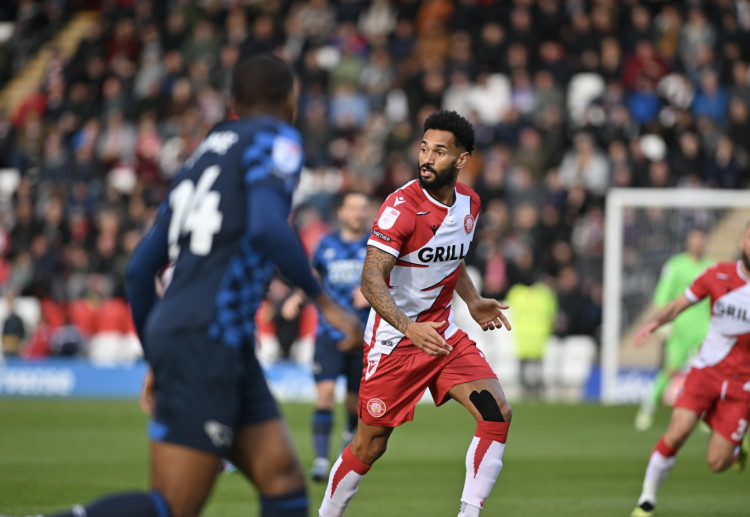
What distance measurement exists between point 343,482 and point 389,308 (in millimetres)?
1167

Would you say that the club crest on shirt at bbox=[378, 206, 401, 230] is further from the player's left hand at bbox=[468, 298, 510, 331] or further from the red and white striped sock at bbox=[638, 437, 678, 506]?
the red and white striped sock at bbox=[638, 437, 678, 506]

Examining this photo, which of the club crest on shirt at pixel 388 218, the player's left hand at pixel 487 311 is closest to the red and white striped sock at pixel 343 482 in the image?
the player's left hand at pixel 487 311

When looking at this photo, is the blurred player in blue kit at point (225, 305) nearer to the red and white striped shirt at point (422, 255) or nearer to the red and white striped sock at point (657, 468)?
the red and white striped shirt at point (422, 255)

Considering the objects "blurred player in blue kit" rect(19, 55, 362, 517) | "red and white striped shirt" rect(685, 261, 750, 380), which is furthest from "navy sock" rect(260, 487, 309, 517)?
"red and white striped shirt" rect(685, 261, 750, 380)

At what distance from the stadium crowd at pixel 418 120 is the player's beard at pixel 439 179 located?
14029mm

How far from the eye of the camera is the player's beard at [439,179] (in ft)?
23.3

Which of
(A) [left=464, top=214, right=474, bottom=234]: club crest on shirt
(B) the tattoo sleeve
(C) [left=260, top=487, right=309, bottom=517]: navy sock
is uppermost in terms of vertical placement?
(A) [left=464, top=214, right=474, bottom=234]: club crest on shirt

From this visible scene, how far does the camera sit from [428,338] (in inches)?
252

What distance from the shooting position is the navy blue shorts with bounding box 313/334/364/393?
37.3 feet

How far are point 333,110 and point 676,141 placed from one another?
7.12 metres

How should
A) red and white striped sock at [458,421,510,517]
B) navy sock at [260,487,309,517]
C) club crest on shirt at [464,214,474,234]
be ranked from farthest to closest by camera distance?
club crest on shirt at [464,214,474,234], red and white striped sock at [458,421,510,517], navy sock at [260,487,309,517]

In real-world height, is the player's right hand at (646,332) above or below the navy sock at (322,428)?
above

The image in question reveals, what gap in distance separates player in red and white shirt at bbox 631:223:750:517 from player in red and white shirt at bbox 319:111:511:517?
2.30 meters

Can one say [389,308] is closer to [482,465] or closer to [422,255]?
[422,255]
